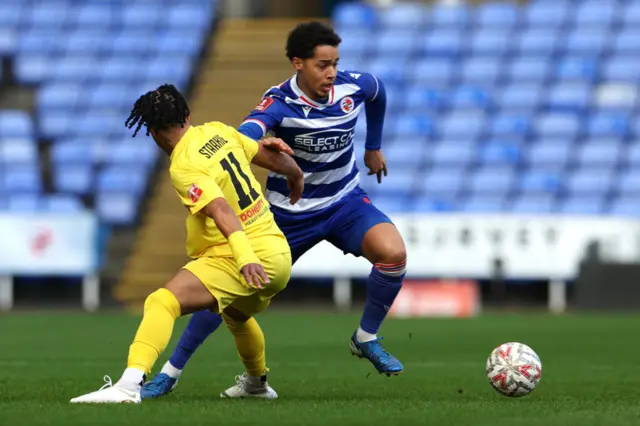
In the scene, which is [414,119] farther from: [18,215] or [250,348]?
[250,348]

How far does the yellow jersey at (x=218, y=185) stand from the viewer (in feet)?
19.9

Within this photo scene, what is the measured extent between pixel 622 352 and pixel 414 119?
10617mm

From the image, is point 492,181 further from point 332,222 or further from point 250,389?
point 250,389

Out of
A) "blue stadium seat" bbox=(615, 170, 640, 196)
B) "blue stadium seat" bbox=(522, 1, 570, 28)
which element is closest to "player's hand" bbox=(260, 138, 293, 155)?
"blue stadium seat" bbox=(615, 170, 640, 196)

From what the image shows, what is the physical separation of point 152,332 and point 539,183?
45.0 feet

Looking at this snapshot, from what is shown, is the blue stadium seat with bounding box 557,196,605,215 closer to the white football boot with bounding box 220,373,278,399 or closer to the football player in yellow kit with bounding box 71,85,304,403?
the white football boot with bounding box 220,373,278,399

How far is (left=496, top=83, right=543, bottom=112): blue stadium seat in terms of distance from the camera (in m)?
20.6

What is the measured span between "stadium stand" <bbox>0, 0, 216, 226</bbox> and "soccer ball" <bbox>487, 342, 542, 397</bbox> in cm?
1320

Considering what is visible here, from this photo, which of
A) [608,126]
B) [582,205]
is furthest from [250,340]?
[608,126]

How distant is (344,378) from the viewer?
8234 millimetres

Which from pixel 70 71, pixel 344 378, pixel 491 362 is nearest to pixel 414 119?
pixel 70 71

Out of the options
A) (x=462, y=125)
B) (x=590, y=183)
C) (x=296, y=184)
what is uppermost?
(x=296, y=184)

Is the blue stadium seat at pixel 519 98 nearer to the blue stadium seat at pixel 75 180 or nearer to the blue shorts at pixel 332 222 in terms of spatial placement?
the blue stadium seat at pixel 75 180

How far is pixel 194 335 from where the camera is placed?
23.4 feet
